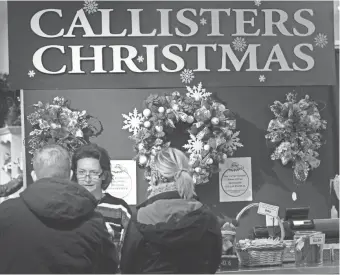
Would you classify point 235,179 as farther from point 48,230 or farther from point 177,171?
point 48,230

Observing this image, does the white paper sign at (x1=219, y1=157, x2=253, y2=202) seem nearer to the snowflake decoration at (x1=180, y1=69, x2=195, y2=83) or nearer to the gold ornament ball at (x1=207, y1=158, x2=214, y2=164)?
the gold ornament ball at (x1=207, y1=158, x2=214, y2=164)

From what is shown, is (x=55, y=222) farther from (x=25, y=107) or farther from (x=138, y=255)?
(x=25, y=107)

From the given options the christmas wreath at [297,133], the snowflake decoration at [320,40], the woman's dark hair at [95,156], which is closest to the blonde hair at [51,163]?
the woman's dark hair at [95,156]

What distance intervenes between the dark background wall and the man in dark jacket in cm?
217

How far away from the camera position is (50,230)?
2975 millimetres

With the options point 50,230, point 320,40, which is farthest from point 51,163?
point 320,40

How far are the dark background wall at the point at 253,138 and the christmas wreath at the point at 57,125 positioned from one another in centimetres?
13

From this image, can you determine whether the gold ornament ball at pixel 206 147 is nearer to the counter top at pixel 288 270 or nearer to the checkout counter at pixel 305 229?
the checkout counter at pixel 305 229

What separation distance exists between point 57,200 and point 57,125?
6.64 feet

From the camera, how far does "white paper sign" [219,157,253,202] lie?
539 centimetres

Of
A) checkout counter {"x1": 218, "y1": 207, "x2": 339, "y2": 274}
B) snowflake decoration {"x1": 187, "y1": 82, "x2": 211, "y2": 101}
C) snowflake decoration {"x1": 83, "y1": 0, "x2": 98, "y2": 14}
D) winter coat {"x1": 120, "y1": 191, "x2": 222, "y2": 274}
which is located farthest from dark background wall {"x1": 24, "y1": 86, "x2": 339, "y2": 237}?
winter coat {"x1": 120, "y1": 191, "x2": 222, "y2": 274}

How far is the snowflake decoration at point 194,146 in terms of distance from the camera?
202 inches

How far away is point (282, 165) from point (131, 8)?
171 cm

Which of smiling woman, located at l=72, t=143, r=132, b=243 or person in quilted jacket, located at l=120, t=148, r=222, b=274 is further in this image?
smiling woman, located at l=72, t=143, r=132, b=243
